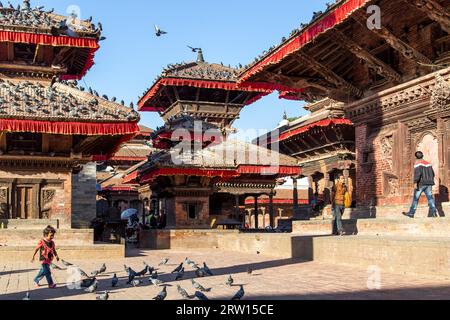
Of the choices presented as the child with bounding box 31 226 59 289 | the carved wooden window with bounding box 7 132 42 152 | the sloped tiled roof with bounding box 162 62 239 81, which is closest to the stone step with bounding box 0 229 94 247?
the carved wooden window with bounding box 7 132 42 152

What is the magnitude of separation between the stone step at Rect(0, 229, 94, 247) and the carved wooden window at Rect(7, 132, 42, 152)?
2592 mm

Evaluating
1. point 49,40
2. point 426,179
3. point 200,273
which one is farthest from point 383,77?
point 49,40

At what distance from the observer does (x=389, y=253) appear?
11875 millimetres

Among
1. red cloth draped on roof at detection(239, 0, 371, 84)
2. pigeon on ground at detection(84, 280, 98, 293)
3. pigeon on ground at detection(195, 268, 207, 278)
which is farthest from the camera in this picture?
red cloth draped on roof at detection(239, 0, 371, 84)

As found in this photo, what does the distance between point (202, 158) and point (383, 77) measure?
35.9ft

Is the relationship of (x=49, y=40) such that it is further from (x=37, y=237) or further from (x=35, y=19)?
(x=37, y=237)

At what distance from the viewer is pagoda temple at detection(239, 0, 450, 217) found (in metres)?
15.2

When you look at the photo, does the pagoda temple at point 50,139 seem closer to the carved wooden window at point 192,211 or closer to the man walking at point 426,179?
the carved wooden window at point 192,211

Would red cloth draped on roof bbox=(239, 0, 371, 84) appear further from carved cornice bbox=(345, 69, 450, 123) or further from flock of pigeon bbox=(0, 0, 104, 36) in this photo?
flock of pigeon bbox=(0, 0, 104, 36)

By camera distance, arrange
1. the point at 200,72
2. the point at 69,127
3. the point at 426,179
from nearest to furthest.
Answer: the point at 426,179, the point at 69,127, the point at 200,72

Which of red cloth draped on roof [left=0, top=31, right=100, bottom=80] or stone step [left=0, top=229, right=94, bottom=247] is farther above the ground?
red cloth draped on roof [left=0, top=31, right=100, bottom=80]
